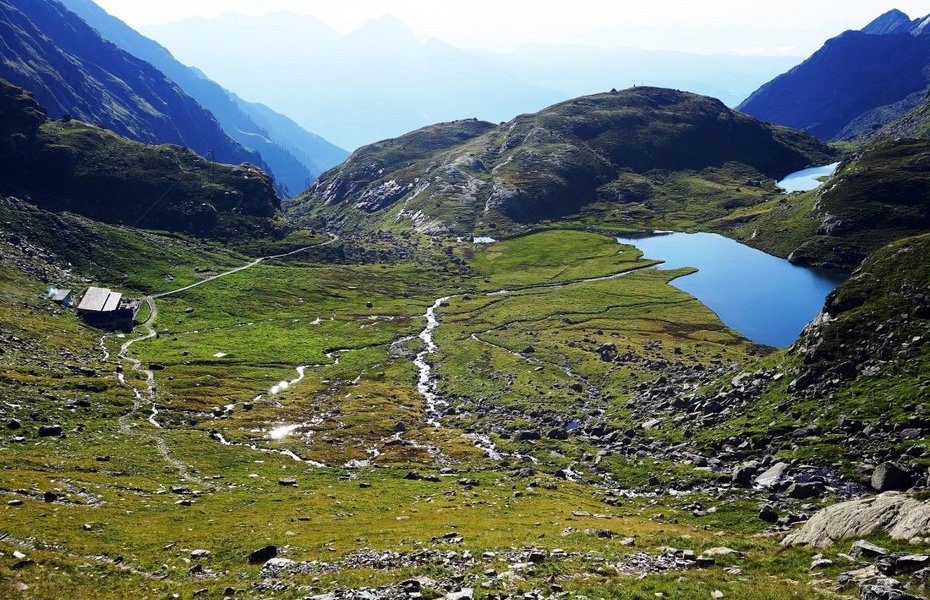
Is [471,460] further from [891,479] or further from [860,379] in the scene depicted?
[891,479]

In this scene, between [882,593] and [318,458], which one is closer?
[882,593]

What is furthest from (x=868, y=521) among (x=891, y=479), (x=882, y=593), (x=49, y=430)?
(x=49, y=430)

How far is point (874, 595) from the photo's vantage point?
957 inches

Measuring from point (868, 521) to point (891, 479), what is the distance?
46.4 feet

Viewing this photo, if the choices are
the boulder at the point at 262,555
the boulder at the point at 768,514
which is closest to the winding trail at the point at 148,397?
the boulder at the point at 262,555

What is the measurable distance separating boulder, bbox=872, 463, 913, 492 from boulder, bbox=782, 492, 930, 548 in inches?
370

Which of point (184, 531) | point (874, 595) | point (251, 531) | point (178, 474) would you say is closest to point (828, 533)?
point (874, 595)

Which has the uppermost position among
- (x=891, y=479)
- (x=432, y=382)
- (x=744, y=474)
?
(x=891, y=479)

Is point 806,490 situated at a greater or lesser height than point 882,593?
lesser

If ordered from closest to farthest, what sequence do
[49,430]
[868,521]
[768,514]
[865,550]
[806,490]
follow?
1. [865,550]
2. [868,521]
3. [768,514]
4. [806,490]
5. [49,430]

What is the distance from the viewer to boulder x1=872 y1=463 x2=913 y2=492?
43219 mm

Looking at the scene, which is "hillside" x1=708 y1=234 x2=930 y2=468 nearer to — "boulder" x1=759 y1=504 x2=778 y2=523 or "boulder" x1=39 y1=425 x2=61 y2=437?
"boulder" x1=759 y1=504 x2=778 y2=523

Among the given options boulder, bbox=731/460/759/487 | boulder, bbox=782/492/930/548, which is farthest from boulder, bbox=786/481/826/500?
Answer: boulder, bbox=782/492/930/548

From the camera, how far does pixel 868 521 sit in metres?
33.0
